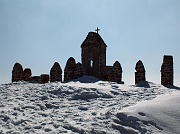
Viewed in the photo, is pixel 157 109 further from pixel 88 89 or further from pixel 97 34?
pixel 97 34

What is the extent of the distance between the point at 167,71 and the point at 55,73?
557 centimetres

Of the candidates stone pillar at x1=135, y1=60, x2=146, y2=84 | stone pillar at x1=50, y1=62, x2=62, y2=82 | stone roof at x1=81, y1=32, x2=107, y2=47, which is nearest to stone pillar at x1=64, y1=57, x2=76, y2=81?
stone pillar at x1=50, y1=62, x2=62, y2=82

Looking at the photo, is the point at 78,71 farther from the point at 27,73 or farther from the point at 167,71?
the point at 27,73

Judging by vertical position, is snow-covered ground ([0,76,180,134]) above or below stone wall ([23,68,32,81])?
below

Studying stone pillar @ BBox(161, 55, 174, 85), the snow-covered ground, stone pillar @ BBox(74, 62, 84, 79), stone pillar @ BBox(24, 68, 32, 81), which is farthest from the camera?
stone pillar @ BBox(24, 68, 32, 81)

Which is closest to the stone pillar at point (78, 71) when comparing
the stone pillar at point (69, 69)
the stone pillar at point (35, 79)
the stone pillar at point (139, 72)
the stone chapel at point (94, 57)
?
the stone pillar at point (69, 69)

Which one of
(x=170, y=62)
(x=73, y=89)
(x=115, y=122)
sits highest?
(x=170, y=62)

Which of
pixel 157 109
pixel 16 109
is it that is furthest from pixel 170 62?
Answer: pixel 16 109

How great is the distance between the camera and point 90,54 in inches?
666

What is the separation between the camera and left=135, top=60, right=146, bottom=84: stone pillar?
1195cm

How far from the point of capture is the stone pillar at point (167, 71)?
1162cm

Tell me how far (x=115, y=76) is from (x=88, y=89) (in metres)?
4.53

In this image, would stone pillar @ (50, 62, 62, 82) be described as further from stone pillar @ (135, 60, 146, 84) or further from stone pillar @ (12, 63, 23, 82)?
stone pillar @ (135, 60, 146, 84)

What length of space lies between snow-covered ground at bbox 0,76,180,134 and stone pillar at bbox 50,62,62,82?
180 inches
